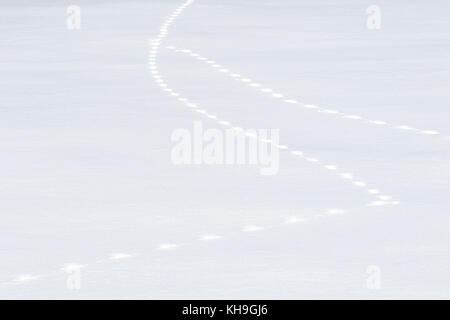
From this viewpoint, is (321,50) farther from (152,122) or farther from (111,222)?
(111,222)

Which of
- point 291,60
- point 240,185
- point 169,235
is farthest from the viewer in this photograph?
point 291,60

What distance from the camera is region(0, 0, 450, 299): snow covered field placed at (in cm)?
1112

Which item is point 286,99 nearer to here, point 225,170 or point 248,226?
point 225,170

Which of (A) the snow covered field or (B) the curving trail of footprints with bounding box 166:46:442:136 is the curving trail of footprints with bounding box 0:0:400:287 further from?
(B) the curving trail of footprints with bounding box 166:46:442:136

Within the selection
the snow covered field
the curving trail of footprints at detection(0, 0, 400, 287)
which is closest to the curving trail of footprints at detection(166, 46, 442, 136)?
the snow covered field

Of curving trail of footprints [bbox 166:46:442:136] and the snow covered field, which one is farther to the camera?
curving trail of footprints [bbox 166:46:442:136]

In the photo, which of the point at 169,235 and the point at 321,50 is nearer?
the point at 169,235

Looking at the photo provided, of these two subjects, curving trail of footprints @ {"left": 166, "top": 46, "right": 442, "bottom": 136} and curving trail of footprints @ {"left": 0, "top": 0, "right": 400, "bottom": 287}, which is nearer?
curving trail of footprints @ {"left": 0, "top": 0, "right": 400, "bottom": 287}

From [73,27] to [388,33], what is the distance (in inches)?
227

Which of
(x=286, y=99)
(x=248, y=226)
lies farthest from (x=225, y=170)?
(x=286, y=99)

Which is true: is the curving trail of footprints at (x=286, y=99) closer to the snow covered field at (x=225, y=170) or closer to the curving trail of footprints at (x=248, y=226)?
the snow covered field at (x=225, y=170)

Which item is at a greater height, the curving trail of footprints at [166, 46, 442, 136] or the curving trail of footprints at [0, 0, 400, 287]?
the curving trail of footprints at [0, 0, 400, 287]

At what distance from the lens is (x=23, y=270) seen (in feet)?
36.9
